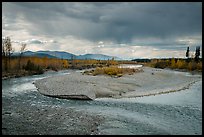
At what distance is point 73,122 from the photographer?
13914mm

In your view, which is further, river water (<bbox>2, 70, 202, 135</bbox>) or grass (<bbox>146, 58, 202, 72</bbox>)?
grass (<bbox>146, 58, 202, 72</bbox>)

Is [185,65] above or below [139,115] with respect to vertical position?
above

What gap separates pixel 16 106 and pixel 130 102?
9.96 m

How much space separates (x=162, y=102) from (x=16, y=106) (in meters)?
12.9

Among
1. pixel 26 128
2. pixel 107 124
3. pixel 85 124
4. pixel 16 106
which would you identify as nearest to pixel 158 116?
pixel 107 124

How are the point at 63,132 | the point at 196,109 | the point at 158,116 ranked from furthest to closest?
the point at 196,109 → the point at 158,116 → the point at 63,132

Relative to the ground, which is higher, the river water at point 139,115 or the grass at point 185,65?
the grass at point 185,65

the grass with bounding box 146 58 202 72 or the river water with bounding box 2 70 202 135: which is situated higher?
the grass with bounding box 146 58 202 72

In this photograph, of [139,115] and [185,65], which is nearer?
[139,115]

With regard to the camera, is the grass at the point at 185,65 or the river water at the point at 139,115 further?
the grass at the point at 185,65

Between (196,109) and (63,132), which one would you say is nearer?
(63,132)

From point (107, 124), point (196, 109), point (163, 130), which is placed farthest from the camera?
point (196, 109)

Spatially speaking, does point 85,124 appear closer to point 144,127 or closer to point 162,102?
point 144,127

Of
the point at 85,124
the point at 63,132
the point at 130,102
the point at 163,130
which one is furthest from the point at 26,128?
the point at 130,102
